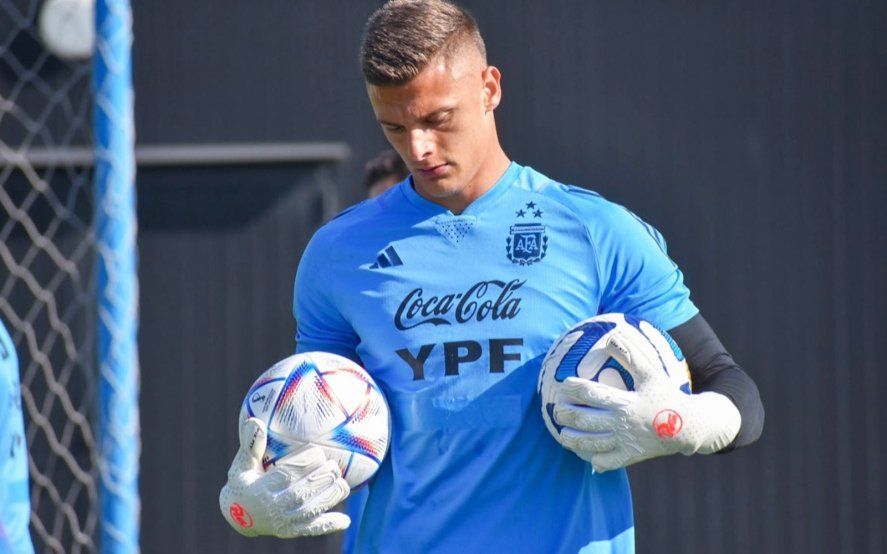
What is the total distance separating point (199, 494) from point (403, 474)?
3.13 m

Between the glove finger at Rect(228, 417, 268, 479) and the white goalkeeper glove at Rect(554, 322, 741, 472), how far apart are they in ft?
1.69

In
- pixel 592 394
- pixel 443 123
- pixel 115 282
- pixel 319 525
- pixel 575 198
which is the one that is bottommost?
pixel 319 525

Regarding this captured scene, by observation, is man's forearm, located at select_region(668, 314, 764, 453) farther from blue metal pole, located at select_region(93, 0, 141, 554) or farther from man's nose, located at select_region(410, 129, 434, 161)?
blue metal pole, located at select_region(93, 0, 141, 554)

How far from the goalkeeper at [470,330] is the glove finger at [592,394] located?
5 cm

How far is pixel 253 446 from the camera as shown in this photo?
2279mm

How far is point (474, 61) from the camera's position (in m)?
2.42

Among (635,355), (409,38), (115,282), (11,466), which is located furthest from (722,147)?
(11,466)

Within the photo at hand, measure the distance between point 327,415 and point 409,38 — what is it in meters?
0.68

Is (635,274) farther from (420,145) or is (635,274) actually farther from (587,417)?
(420,145)

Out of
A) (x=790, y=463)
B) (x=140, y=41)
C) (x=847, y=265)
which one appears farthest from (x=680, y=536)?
(x=140, y=41)

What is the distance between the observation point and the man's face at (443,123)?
2.33m

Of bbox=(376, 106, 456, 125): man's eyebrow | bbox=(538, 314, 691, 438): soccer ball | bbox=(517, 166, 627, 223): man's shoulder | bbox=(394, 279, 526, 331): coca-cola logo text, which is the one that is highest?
bbox=(376, 106, 456, 125): man's eyebrow

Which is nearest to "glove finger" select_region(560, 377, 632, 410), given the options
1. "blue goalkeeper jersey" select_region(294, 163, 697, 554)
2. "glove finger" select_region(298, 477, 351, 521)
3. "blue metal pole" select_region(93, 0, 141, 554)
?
"blue goalkeeper jersey" select_region(294, 163, 697, 554)

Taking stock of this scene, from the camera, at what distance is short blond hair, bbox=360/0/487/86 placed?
2.32 metres
